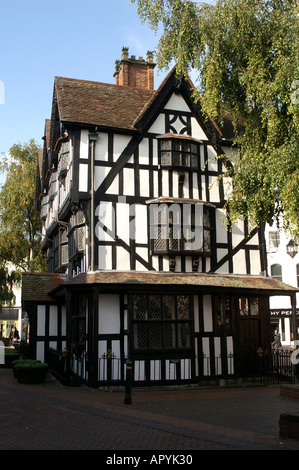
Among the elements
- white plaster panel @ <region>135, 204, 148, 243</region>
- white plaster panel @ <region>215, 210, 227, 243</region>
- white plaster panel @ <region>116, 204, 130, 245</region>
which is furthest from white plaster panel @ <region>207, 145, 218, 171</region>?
white plaster panel @ <region>116, 204, 130, 245</region>

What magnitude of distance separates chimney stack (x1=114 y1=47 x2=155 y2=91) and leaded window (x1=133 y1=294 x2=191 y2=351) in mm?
12735

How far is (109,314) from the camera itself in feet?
53.2

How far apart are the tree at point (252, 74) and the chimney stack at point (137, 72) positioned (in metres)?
11.0

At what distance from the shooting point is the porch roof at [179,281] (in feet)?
51.1

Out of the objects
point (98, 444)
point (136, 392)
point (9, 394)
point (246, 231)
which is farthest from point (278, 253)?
point (98, 444)

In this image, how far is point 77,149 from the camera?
1716 cm

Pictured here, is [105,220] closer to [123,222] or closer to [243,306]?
[123,222]

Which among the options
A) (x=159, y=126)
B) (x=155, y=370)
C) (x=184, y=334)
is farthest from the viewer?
(x=159, y=126)

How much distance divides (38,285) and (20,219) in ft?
45.9

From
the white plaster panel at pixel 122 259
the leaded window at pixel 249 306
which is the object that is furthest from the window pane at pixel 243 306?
the white plaster panel at pixel 122 259

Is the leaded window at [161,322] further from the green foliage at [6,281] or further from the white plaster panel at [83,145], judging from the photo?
the green foliage at [6,281]

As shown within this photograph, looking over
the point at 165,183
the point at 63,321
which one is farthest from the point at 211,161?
the point at 63,321

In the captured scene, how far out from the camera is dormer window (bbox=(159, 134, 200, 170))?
18141 millimetres

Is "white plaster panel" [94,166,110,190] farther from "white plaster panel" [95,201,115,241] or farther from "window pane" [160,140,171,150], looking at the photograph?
"window pane" [160,140,171,150]
